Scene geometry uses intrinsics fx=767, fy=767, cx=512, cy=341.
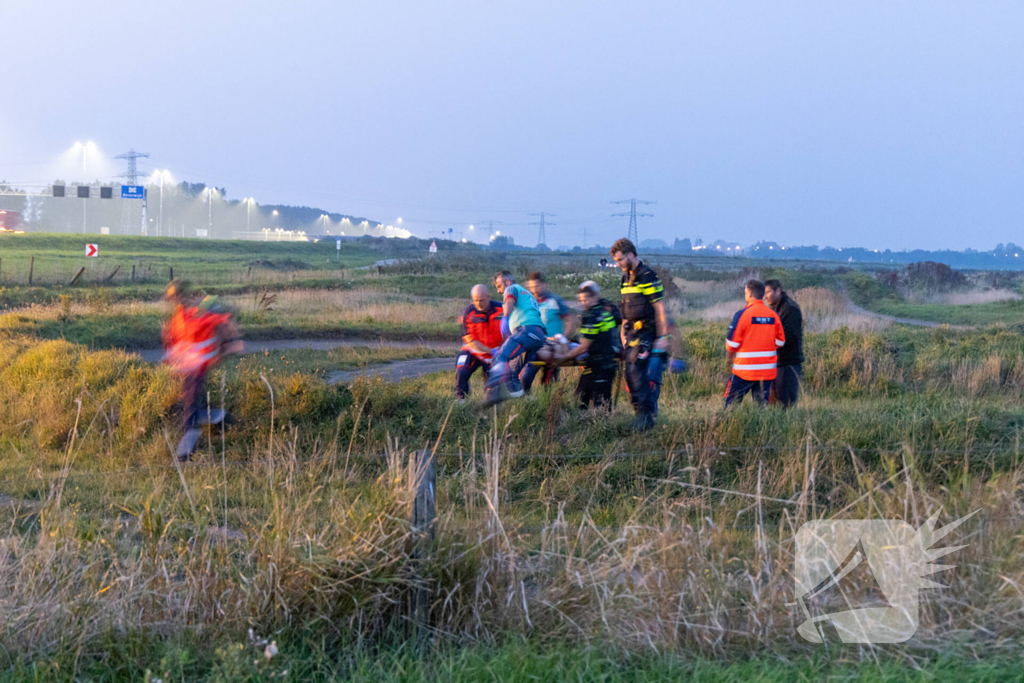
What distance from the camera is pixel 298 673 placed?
3150 millimetres

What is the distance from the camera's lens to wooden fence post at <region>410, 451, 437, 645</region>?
→ 3.43 m

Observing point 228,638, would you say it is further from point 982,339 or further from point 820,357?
point 982,339

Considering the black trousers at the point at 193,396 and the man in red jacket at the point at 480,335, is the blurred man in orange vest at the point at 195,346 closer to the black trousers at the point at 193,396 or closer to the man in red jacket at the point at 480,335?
the black trousers at the point at 193,396

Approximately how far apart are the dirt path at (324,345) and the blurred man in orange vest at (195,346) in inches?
321

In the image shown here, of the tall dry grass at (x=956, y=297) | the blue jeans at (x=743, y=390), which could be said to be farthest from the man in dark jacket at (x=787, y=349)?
the tall dry grass at (x=956, y=297)

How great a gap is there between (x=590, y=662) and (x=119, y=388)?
783 centimetres

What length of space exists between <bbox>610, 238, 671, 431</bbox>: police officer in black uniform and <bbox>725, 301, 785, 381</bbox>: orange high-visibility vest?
1098 millimetres

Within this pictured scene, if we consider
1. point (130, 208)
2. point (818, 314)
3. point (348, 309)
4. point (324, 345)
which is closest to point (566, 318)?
point (324, 345)

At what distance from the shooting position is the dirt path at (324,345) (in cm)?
1612

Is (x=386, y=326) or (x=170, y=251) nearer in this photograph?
(x=386, y=326)

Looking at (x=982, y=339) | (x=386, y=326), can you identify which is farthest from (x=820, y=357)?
(x=386, y=326)

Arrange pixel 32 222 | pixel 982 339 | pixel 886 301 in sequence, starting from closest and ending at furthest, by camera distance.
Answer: pixel 982 339
pixel 886 301
pixel 32 222

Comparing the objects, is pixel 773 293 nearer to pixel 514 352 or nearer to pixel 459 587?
pixel 514 352

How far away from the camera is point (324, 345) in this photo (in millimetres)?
17141
